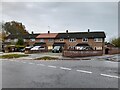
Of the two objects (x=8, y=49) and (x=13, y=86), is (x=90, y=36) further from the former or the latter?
(x=13, y=86)

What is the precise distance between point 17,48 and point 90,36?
68.3 feet

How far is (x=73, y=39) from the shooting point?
69.9 metres

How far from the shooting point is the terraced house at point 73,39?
65625mm

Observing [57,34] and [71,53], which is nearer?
[71,53]

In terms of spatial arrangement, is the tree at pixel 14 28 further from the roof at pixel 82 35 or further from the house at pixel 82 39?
the house at pixel 82 39

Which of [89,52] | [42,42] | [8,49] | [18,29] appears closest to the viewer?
[89,52]

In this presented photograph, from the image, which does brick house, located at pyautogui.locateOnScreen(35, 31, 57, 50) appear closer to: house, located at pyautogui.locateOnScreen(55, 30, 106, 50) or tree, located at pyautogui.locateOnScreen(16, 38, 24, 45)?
house, located at pyautogui.locateOnScreen(55, 30, 106, 50)

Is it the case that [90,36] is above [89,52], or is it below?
above

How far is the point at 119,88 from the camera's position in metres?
8.70

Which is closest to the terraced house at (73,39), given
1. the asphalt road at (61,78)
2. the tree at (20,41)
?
the tree at (20,41)

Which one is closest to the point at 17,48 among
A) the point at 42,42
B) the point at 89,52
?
the point at 42,42

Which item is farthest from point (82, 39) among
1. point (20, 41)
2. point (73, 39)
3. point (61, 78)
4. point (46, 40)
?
point (61, 78)

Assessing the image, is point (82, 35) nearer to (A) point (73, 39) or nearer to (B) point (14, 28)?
(A) point (73, 39)

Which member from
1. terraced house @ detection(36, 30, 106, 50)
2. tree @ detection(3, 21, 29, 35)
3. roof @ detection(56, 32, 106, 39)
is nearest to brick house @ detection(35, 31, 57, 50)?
terraced house @ detection(36, 30, 106, 50)
